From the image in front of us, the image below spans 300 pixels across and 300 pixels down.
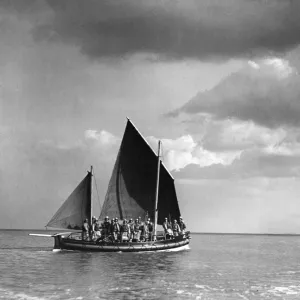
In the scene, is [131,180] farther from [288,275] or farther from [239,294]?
[239,294]

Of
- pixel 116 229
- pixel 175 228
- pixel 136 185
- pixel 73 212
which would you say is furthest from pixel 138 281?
pixel 175 228

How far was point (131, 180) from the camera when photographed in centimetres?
5622

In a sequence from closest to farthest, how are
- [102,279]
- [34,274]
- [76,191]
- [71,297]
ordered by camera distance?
[71,297] < [102,279] < [34,274] < [76,191]

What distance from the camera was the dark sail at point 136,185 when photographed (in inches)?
2195

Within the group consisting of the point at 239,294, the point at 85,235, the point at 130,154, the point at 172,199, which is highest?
the point at 130,154

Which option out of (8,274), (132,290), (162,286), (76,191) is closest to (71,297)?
(132,290)

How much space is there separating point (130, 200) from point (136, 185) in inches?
68.4

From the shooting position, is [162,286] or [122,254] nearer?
[162,286]

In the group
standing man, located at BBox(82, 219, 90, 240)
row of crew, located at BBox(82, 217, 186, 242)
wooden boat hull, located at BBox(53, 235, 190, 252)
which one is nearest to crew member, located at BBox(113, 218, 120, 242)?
row of crew, located at BBox(82, 217, 186, 242)

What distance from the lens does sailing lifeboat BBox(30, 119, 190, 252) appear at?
176 ft

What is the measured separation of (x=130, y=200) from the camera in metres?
56.3

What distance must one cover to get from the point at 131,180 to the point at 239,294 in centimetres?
2833

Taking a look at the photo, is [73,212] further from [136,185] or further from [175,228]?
[175,228]

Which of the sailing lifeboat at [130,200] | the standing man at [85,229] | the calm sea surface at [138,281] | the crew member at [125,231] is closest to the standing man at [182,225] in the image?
the sailing lifeboat at [130,200]
